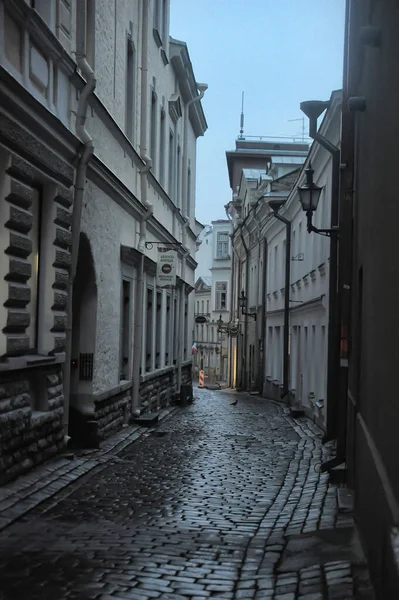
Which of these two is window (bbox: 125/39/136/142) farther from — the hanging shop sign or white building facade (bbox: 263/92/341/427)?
white building facade (bbox: 263/92/341/427)

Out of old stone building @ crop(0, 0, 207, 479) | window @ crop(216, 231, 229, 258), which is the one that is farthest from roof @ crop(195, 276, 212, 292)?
old stone building @ crop(0, 0, 207, 479)

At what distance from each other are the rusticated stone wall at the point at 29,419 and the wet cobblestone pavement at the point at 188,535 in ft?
1.82

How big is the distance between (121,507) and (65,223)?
3786mm

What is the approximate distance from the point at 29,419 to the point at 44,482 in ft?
2.30

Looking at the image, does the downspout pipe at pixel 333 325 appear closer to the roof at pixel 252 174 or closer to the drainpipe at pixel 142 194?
the drainpipe at pixel 142 194

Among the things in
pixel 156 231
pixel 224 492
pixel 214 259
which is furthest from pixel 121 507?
pixel 214 259

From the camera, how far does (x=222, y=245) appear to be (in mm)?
64625

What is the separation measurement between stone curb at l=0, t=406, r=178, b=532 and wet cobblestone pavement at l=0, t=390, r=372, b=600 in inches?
3.2

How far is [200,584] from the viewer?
5.39 meters

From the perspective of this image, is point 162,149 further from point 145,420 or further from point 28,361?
point 28,361

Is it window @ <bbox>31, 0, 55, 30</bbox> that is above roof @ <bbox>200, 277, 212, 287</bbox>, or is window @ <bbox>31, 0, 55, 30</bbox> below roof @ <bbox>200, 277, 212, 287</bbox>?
below

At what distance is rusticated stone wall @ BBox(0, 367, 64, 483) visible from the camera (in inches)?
311

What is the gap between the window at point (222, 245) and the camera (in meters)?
63.7

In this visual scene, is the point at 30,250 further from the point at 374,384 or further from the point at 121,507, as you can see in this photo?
the point at 374,384
